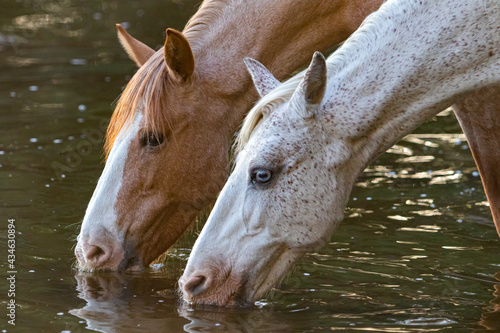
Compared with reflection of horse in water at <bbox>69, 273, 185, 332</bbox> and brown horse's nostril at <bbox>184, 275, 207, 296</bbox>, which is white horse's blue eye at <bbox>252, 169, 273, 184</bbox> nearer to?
brown horse's nostril at <bbox>184, 275, 207, 296</bbox>

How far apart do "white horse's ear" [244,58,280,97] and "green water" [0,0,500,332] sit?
3.89 ft

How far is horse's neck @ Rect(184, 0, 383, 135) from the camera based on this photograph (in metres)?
5.53

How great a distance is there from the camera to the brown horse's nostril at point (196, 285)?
15.2ft

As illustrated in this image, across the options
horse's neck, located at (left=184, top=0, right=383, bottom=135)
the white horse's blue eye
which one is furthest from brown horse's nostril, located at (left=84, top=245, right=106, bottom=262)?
the white horse's blue eye

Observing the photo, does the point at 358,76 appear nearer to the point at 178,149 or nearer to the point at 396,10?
the point at 396,10

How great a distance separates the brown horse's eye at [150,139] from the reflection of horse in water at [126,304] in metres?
0.83

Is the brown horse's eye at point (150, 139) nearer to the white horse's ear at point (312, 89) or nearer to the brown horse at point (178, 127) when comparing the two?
the brown horse at point (178, 127)

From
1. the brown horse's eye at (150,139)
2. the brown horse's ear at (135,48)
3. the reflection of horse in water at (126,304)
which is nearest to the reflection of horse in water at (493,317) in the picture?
the reflection of horse in water at (126,304)

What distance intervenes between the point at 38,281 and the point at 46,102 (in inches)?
206

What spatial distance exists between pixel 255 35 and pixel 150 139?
0.93 metres

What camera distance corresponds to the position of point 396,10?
15.0 ft

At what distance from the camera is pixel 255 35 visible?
5.62 metres

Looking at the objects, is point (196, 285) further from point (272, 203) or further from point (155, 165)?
point (155, 165)

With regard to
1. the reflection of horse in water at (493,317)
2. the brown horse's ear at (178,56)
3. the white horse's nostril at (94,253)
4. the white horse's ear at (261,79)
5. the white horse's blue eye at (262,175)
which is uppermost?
the brown horse's ear at (178,56)
